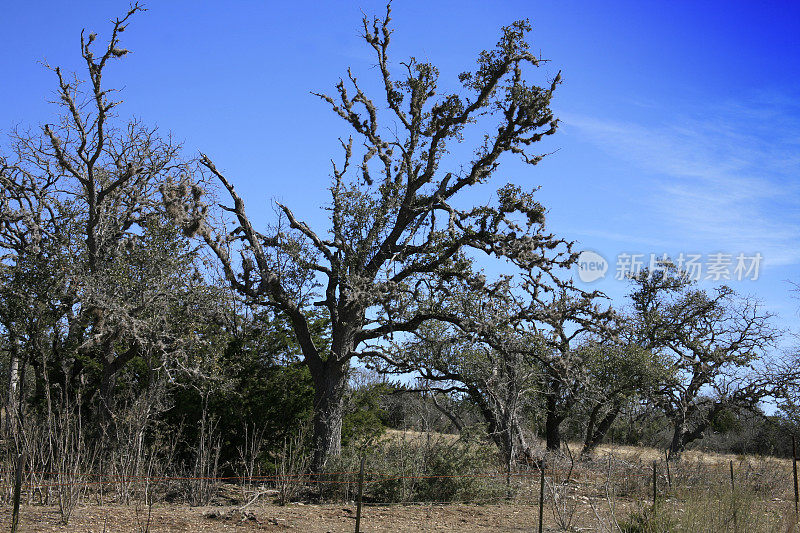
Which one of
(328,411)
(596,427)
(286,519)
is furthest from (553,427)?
(286,519)

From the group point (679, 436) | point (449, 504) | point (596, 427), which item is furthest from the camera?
point (679, 436)

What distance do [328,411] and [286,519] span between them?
415 cm

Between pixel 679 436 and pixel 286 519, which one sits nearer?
pixel 286 519

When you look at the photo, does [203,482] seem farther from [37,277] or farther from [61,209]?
[61,209]

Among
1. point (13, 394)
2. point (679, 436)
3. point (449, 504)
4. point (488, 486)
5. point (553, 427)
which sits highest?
point (13, 394)

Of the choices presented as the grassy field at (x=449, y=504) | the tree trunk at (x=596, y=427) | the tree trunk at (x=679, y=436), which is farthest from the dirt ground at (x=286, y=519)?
the tree trunk at (x=679, y=436)

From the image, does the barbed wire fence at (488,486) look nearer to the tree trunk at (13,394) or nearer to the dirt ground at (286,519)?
the dirt ground at (286,519)

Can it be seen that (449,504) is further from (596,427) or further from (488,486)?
(596,427)

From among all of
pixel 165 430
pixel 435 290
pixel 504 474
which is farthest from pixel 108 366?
pixel 504 474

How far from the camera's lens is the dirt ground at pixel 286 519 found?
9.41m

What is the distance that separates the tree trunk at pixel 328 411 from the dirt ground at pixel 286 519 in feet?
6.96

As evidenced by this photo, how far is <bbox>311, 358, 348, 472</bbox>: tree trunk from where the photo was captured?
14.3 metres

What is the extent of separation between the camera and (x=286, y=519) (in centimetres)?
1067

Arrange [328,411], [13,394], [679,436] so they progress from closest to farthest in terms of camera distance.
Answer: [13,394] < [328,411] < [679,436]
